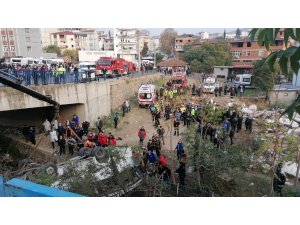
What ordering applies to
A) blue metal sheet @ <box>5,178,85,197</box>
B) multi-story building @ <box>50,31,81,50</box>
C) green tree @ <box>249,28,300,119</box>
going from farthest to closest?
1. multi-story building @ <box>50,31,81,50</box>
2. blue metal sheet @ <box>5,178,85,197</box>
3. green tree @ <box>249,28,300,119</box>

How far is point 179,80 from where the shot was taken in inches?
520

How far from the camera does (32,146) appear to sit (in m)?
12.2

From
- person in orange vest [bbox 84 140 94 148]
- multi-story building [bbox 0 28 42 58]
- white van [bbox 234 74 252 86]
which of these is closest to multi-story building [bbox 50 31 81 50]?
multi-story building [bbox 0 28 42 58]

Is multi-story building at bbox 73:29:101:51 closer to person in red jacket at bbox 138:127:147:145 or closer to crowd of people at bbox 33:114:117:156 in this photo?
crowd of people at bbox 33:114:117:156

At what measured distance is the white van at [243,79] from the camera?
12090 millimetres

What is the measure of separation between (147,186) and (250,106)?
293 inches

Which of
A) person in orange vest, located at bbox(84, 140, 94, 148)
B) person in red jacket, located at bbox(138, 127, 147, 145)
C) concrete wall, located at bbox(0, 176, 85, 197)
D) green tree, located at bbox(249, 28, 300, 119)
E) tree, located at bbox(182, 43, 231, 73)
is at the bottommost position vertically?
person in red jacket, located at bbox(138, 127, 147, 145)

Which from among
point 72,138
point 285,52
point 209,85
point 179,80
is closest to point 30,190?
point 285,52

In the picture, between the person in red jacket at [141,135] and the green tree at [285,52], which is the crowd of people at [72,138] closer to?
the person in red jacket at [141,135]

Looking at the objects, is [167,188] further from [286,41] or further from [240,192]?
[286,41]

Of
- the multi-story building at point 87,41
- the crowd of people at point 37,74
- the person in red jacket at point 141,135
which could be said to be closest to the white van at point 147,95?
the person in red jacket at point 141,135

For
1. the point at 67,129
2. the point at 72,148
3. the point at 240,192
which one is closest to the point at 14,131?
the point at 67,129

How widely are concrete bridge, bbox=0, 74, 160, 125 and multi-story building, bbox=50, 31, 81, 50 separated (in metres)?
40.9

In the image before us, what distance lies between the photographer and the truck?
12.9 metres
